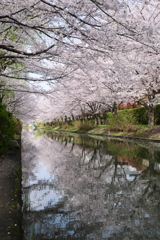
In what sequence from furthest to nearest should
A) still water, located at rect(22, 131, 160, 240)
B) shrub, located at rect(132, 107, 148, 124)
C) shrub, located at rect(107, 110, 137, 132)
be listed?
shrub, located at rect(132, 107, 148, 124)
shrub, located at rect(107, 110, 137, 132)
still water, located at rect(22, 131, 160, 240)

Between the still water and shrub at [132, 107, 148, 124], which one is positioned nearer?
the still water

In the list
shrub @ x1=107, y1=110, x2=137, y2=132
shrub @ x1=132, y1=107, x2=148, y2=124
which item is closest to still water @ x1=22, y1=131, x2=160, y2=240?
shrub @ x1=107, y1=110, x2=137, y2=132

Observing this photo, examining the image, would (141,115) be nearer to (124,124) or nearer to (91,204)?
(124,124)

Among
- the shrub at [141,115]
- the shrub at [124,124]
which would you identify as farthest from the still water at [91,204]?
the shrub at [141,115]

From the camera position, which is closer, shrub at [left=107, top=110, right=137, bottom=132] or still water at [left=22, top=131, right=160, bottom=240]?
still water at [left=22, top=131, right=160, bottom=240]

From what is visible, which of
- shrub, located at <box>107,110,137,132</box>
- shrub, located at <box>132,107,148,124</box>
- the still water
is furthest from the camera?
shrub, located at <box>132,107,148,124</box>

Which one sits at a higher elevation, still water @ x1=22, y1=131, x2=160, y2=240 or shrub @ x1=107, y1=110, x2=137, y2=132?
shrub @ x1=107, y1=110, x2=137, y2=132

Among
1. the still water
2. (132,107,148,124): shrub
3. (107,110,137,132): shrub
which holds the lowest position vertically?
the still water

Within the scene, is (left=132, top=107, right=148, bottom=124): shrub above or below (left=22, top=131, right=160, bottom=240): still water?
above

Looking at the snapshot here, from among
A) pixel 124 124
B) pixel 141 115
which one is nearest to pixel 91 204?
pixel 124 124

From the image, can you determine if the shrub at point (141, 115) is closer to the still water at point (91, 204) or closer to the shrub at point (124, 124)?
the shrub at point (124, 124)

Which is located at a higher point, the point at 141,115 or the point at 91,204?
the point at 141,115

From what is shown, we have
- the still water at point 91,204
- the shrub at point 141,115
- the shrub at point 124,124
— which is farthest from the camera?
the shrub at point 141,115

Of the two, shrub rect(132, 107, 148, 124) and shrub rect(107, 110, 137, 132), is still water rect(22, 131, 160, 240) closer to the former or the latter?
shrub rect(107, 110, 137, 132)
